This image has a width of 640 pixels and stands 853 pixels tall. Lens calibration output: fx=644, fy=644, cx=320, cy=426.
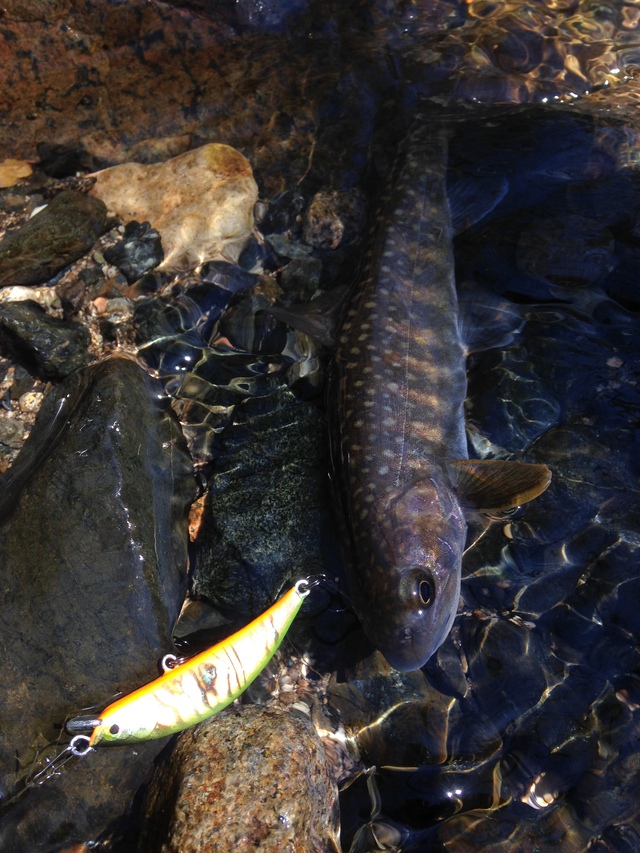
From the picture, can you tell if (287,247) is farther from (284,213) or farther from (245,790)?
(245,790)

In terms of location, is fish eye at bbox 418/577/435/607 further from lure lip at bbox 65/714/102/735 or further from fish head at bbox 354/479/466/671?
lure lip at bbox 65/714/102/735

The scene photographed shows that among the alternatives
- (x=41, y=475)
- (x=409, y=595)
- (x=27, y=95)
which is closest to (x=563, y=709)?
(x=409, y=595)

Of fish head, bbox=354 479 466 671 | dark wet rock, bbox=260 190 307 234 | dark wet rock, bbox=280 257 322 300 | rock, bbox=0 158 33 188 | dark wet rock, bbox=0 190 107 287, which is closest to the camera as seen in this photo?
fish head, bbox=354 479 466 671

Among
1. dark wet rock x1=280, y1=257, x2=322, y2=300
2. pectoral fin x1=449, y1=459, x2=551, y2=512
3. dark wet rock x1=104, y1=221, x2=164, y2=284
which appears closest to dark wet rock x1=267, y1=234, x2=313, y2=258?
dark wet rock x1=280, y1=257, x2=322, y2=300

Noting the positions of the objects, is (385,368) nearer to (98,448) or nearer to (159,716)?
(98,448)

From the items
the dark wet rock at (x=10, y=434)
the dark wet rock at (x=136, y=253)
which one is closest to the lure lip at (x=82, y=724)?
the dark wet rock at (x=10, y=434)

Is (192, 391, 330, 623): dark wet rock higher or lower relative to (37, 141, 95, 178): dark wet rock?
lower
